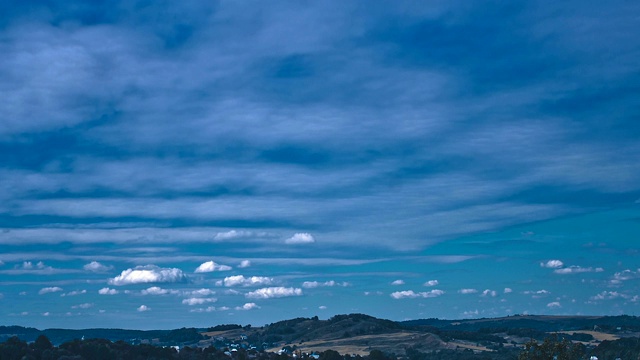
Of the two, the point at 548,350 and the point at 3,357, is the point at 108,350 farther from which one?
the point at 548,350

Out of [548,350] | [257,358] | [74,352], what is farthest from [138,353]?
[548,350]

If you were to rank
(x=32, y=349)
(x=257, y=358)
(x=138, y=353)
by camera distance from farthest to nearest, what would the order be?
(x=257, y=358) → (x=138, y=353) → (x=32, y=349)

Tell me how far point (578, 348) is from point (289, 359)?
126 meters

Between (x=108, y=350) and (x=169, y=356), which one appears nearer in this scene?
(x=108, y=350)

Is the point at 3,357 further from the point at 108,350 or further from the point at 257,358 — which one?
the point at 257,358

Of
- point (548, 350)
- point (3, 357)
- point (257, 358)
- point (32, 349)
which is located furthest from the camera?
point (257, 358)

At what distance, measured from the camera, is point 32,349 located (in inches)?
6191

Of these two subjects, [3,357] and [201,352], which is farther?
[201,352]

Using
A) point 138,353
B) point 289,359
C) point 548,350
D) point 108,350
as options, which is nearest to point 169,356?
point 138,353

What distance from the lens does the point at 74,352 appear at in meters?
161

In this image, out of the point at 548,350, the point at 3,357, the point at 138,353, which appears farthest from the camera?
the point at 138,353

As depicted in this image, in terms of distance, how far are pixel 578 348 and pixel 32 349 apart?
130 metres

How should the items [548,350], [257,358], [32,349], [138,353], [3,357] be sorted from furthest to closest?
[257,358] → [138,353] → [32,349] → [3,357] → [548,350]

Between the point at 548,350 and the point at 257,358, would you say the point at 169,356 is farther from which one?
the point at 548,350
